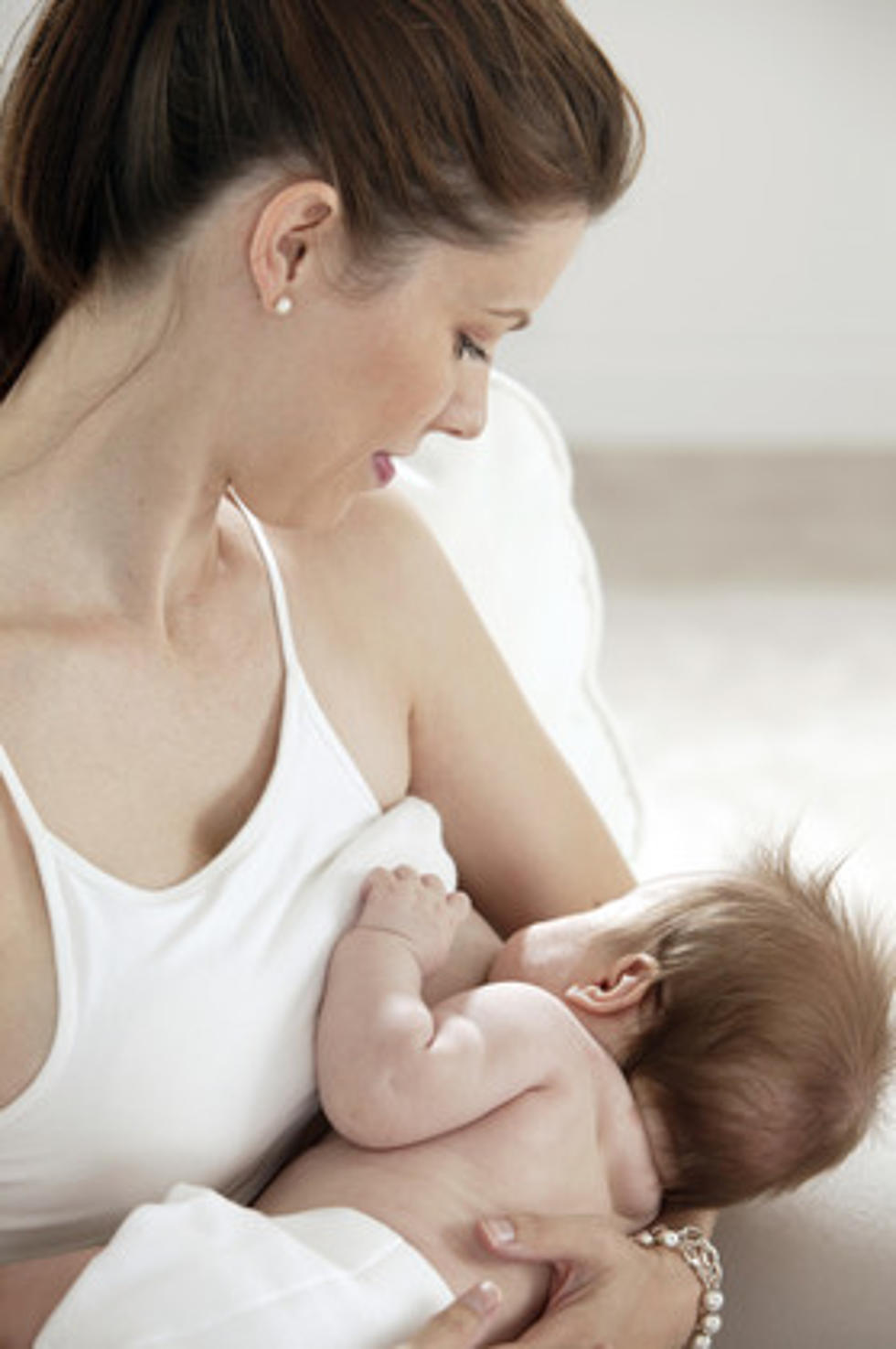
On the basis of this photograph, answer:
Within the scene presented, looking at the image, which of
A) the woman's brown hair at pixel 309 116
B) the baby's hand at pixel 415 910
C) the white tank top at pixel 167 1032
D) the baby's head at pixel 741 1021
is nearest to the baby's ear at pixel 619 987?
the baby's head at pixel 741 1021

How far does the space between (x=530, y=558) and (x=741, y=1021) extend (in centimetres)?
61

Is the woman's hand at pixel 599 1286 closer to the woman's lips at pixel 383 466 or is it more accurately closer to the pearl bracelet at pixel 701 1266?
the pearl bracelet at pixel 701 1266

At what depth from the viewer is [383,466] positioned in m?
1.58

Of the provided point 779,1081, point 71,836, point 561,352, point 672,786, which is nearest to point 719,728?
point 672,786

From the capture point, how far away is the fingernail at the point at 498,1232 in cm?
Answer: 145

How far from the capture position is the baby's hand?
157 cm

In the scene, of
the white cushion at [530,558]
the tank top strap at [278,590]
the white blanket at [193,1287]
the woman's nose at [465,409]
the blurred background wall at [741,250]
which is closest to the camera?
the white blanket at [193,1287]

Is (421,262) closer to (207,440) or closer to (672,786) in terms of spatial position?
(207,440)

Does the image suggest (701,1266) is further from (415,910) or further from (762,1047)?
(415,910)

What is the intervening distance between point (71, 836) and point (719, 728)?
2.42 m

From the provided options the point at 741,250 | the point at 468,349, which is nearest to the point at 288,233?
the point at 468,349

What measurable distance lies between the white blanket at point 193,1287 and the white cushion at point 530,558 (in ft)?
2.47

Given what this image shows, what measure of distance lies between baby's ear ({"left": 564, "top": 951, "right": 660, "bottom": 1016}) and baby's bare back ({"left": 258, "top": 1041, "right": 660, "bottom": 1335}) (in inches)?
2.1

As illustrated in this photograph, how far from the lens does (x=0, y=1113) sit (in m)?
1.41
